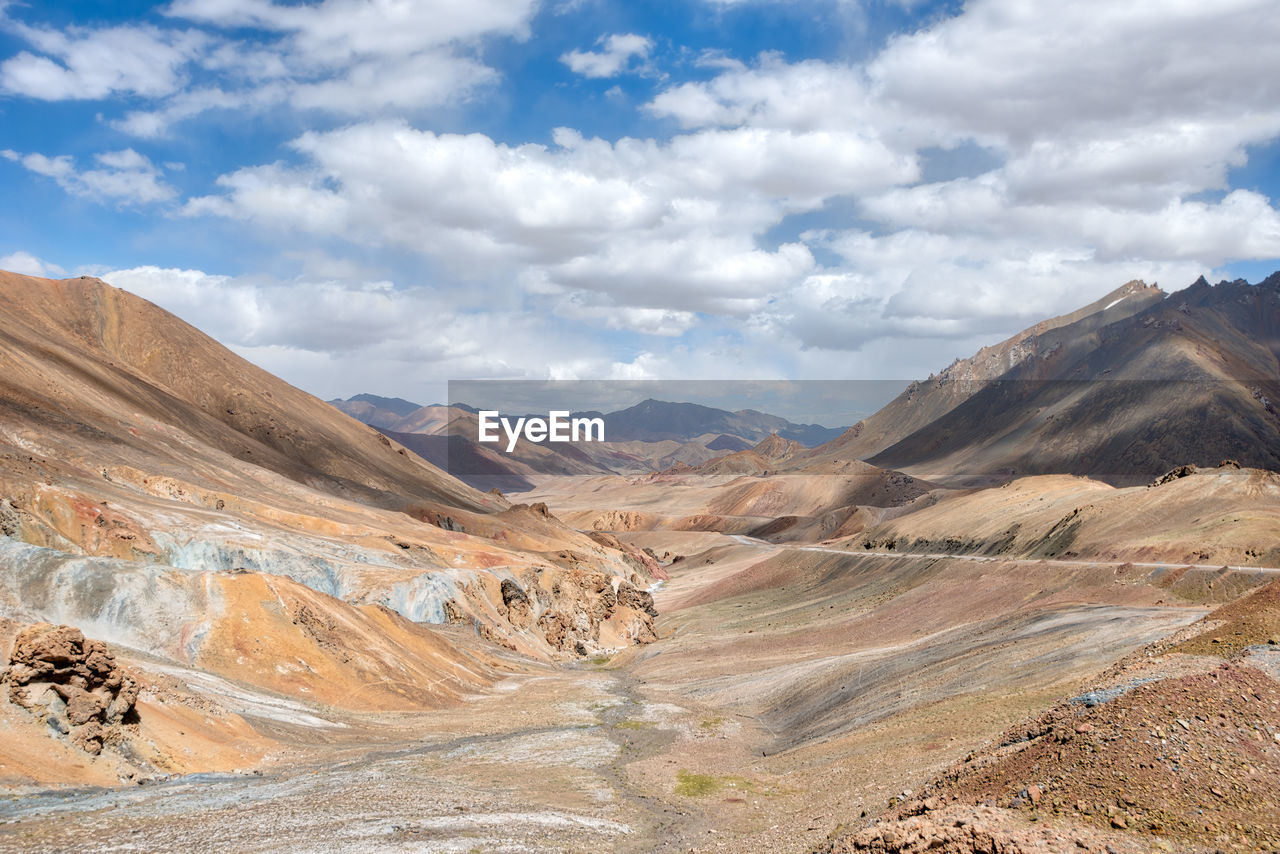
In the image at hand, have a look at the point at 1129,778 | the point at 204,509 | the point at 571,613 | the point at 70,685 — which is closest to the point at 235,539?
the point at 204,509

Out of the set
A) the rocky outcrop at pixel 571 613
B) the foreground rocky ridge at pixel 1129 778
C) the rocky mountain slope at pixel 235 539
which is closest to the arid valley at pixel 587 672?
the foreground rocky ridge at pixel 1129 778

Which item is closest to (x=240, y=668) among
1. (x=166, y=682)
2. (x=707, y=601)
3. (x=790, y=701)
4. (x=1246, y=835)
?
(x=166, y=682)

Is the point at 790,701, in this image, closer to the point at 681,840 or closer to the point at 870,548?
the point at 681,840

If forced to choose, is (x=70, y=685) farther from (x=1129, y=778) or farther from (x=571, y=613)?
(x=571, y=613)

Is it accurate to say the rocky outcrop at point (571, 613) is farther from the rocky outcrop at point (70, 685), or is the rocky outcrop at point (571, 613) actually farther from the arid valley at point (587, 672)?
the rocky outcrop at point (70, 685)

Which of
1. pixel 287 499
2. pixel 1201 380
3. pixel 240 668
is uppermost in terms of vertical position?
Result: pixel 1201 380

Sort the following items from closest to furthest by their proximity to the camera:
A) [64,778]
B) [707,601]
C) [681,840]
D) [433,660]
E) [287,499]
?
[64,778], [681,840], [433,660], [287,499], [707,601]

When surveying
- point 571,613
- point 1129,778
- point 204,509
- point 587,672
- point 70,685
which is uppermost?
point 204,509
